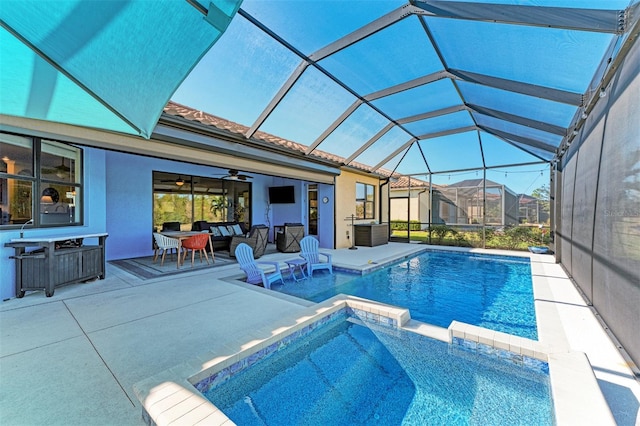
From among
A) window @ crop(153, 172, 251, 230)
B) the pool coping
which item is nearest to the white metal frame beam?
the pool coping

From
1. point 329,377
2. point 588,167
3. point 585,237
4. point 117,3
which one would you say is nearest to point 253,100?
point 117,3

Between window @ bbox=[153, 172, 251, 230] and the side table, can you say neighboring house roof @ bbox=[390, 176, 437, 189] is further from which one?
the side table

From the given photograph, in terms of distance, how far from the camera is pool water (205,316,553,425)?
2.42m

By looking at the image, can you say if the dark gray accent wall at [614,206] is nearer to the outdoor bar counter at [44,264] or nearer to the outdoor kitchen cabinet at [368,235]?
the outdoor kitchen cabinet at [368,235]

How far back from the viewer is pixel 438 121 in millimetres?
8383

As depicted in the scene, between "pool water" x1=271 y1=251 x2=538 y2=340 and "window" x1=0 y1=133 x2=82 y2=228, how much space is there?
4.47m

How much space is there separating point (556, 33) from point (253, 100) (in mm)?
4590

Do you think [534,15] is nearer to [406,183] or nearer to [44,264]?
[44,264]

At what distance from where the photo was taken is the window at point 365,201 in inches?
473

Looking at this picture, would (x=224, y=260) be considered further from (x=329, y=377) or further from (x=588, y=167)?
(x=588, y=167)

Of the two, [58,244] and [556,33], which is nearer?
[556,33]

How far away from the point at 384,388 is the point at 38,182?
635 centimetres

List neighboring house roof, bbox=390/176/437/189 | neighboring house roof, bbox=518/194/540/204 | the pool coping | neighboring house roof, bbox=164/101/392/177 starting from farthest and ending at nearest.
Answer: neighboring house roof, bbox=390/176/437/189 → neighboring house roof, bbox=518/194/540/204 → neighboring house roof, bbox=164/101/392/177 → the pool coping

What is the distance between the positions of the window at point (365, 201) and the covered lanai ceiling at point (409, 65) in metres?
4.31
